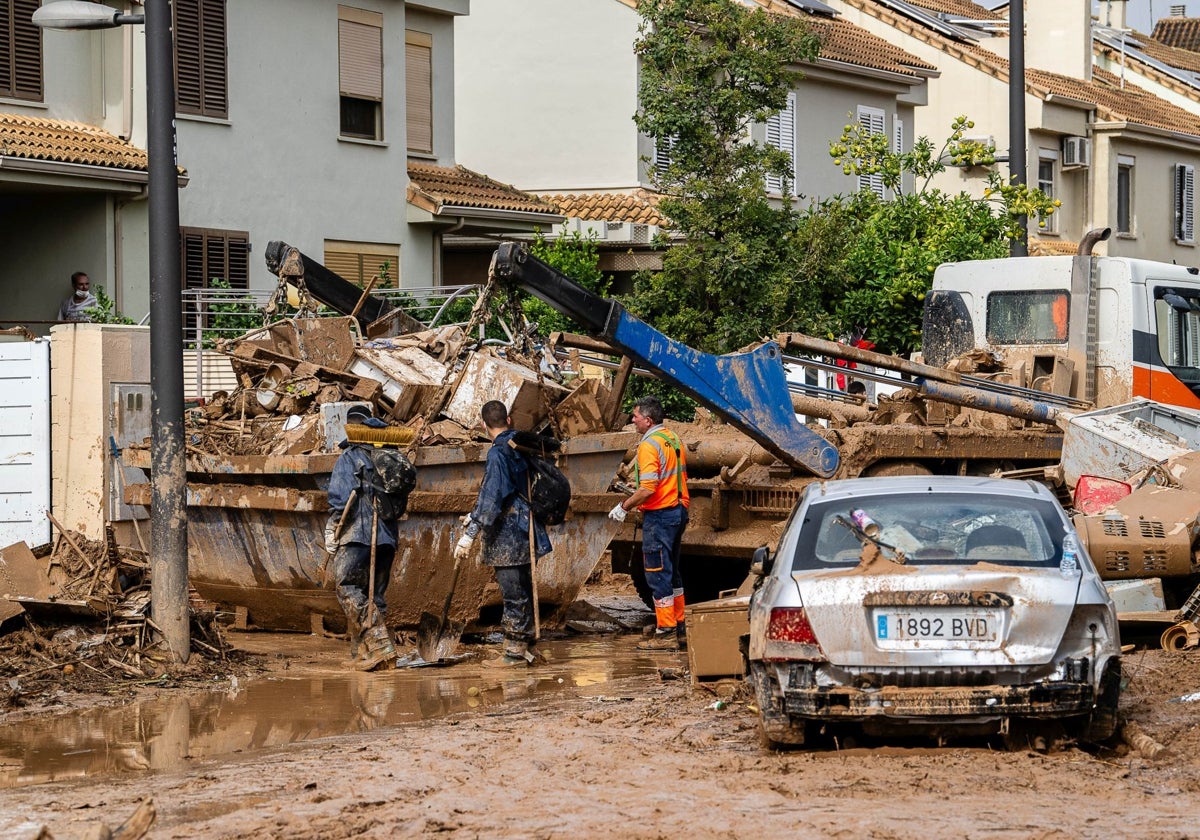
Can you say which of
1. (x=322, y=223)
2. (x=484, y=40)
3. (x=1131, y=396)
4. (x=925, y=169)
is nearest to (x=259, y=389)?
(x=1131, y=396)

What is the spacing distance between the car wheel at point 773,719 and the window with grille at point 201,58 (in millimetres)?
14959

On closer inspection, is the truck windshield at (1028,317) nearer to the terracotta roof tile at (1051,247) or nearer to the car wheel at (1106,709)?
the car wheel at (1106,709)

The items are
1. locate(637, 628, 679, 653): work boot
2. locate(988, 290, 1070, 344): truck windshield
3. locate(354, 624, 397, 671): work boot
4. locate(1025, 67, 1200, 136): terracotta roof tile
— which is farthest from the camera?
locate(1025, 67, 1200, 136): terracotta roof tile

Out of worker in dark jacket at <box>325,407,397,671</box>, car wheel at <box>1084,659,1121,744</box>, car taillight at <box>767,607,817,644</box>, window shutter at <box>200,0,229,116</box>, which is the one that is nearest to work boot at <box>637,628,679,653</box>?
worker in dark jacket at <box>325,407,397,671</box>

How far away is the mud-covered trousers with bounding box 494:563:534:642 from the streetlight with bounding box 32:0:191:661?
196 cm

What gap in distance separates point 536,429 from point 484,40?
18.3m

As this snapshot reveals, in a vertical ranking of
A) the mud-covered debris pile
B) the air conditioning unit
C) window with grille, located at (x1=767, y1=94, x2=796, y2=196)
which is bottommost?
the mud-covered debris pile

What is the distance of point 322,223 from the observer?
22453mm

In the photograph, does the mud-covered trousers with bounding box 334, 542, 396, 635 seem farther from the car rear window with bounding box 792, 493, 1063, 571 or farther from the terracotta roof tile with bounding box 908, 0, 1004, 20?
the terracotta roof tile with bounding box 908, 0, 1004, 20

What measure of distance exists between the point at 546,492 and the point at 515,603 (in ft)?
2.34

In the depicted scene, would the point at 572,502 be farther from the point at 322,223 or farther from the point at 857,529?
the point at 322,223

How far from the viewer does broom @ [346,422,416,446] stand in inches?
426

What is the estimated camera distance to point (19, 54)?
1941 centimetres

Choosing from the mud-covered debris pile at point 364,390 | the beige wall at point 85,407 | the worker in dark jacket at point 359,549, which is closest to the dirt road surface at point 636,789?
the worker in dark jacket at point 359,549
